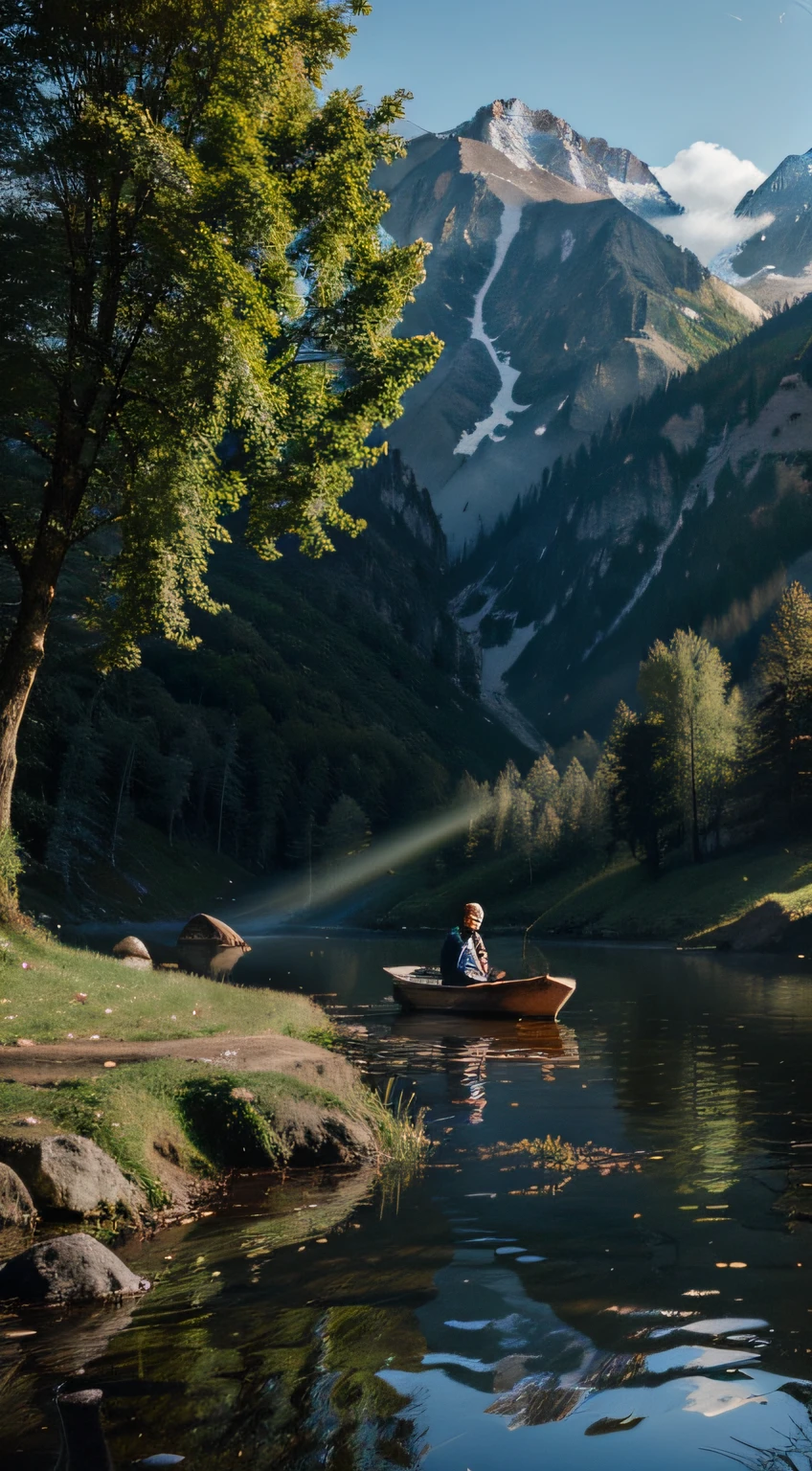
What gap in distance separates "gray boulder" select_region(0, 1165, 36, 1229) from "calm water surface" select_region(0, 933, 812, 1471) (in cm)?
107

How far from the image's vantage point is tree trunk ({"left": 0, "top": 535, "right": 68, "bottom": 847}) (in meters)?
19.6

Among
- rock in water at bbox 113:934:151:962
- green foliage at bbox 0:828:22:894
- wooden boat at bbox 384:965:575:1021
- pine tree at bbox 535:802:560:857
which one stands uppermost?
pine tree at bbox 535:802:560:857

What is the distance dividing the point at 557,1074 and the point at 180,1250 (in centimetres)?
1277

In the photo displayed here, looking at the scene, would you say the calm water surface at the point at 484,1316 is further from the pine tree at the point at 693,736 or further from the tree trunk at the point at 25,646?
the pine tree at the point at 693,736

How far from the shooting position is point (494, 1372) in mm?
7379

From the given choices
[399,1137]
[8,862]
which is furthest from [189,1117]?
[8,862]

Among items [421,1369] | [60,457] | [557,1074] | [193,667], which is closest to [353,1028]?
[557,1074]

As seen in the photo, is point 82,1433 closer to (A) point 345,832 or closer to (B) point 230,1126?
(B) point 230,1126

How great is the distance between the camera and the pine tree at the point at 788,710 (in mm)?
74312

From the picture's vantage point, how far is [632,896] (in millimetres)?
86875

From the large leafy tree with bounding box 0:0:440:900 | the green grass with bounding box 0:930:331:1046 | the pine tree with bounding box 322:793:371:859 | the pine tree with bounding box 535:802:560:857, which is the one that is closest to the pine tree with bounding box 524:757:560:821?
the pine tree with bounding box 535:802:560:857

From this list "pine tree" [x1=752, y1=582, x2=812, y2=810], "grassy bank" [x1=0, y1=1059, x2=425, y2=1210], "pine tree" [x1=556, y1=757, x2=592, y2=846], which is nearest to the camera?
"grassy bank" [x1=0, y1=1059, x2=425, y2=1210]

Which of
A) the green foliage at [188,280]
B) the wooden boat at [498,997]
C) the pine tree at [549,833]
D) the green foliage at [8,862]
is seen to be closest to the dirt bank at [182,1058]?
the green foliage at [8,862]

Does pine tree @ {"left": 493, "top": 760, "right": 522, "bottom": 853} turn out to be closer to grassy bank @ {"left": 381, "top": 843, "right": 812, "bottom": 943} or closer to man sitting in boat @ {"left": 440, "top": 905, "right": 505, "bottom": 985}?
grassy bank @ {"left": 381, "top": 843, "right": 812, "bottom": 943}
